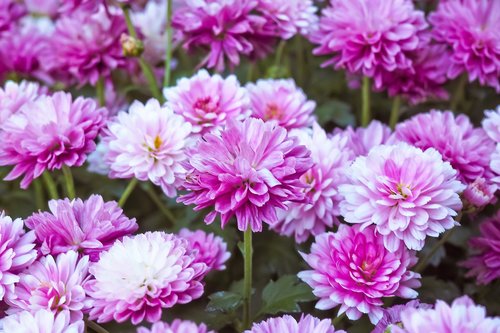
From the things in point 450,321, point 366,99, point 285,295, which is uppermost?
point 450,321

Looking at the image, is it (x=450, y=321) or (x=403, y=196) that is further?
(x=403, y=196)

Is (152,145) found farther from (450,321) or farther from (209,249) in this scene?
(450,321)

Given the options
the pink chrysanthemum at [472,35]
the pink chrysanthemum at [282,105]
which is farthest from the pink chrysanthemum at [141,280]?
the pink chrysanthemum at [472,35]

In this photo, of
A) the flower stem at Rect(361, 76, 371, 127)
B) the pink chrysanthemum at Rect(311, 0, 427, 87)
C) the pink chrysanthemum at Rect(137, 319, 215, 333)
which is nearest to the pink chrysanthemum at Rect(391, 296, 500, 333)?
the pink chrysanthemum at Rect(137, 319, 215, 333)

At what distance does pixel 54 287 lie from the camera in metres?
1.00

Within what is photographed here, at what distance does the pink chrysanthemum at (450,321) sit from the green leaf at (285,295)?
31 cm

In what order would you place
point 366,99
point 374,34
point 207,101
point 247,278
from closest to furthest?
point 247,278 < point 207,101 < point 374,34 < point 366,99

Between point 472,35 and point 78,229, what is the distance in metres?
0.85

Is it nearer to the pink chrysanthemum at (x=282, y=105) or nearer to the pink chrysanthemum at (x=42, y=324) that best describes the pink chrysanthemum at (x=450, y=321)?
the pink chrysanthemum at (x=42, y=324)

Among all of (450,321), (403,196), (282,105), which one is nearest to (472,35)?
(282,105)

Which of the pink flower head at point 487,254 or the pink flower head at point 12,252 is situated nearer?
the pink flower head at point 12,252

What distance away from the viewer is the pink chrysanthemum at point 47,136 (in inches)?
47.4

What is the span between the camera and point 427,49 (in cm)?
151

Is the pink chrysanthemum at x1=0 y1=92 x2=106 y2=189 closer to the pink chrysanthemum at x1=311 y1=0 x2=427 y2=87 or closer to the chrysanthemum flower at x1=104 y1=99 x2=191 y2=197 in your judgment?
the chrysanthemum flower at x1=104 y1=99 x2=191 y2=197
